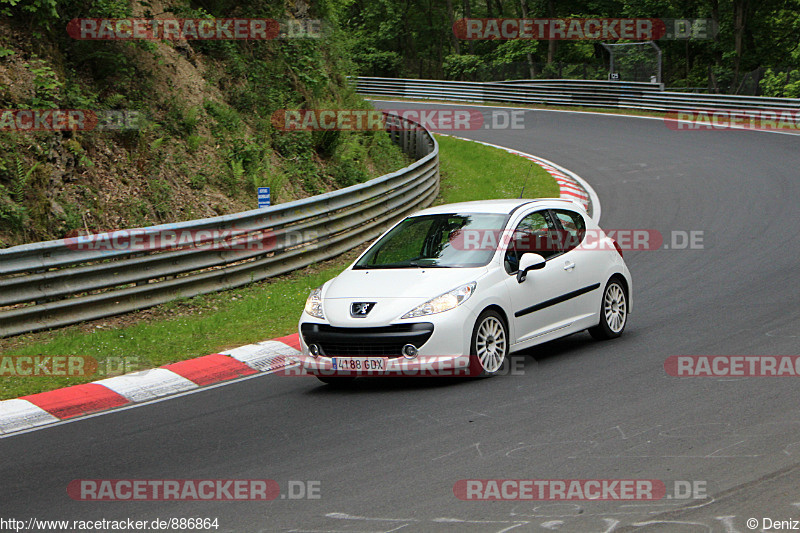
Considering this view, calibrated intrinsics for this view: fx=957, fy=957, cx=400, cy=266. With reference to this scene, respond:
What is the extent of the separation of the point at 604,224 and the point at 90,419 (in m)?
11.5

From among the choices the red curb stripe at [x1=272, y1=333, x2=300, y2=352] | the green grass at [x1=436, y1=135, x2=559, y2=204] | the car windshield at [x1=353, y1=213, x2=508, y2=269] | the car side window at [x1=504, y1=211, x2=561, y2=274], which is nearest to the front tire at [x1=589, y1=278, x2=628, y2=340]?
the car side window at [x1=504, y1=211, x2=561, y2=274]

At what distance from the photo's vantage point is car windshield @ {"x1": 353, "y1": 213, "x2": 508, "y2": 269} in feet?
30.1

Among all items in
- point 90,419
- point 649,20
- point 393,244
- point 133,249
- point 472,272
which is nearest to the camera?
point 90,419

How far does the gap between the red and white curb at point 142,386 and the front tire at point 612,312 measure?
328cm

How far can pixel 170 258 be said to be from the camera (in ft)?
40.7

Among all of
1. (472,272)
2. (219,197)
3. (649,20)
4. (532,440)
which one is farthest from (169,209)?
(649,20)

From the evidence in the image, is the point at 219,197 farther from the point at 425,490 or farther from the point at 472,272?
the point at 425,490

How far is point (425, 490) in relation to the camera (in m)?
5.90

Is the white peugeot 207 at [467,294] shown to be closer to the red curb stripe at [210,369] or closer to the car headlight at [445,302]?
the car headlight at [445,302]

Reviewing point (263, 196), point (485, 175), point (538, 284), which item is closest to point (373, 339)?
point (538, 284)

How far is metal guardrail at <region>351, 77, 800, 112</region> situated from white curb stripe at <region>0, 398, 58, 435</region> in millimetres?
18439

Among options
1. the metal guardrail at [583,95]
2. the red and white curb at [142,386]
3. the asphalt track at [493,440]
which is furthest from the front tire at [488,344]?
the metal guardrail at [583,95]

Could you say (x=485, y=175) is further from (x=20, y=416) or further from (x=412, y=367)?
(x=20, y=416)

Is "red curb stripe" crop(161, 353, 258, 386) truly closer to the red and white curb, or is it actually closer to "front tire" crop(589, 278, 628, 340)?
the red and white curb
